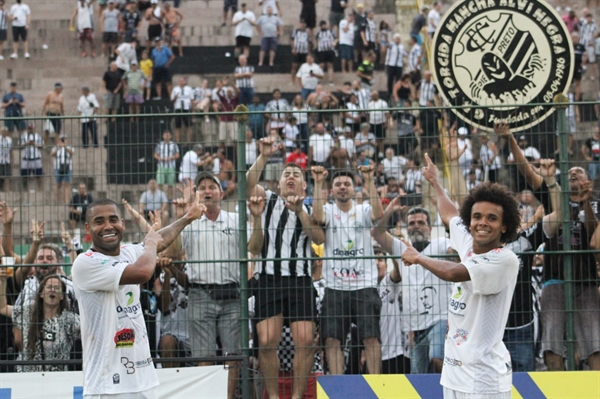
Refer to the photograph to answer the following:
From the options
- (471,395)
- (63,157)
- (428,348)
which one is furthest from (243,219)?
(471,395)

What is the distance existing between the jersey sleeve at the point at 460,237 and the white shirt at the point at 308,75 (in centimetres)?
1616

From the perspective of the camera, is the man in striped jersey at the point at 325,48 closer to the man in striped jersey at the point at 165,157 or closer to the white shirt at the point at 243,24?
the white shirt at the point at 243,24

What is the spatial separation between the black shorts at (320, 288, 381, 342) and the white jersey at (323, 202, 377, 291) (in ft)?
0.24

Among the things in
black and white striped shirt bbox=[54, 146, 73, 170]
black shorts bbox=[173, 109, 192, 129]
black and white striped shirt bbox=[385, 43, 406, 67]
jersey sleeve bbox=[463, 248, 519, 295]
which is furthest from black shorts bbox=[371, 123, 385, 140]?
black and white striped shirt bbox=[385, 43, 406, 67]

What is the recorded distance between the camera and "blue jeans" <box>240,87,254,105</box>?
2288 cm

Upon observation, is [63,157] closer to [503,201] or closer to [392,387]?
[392,387]

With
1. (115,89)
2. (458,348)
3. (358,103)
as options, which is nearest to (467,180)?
(458,348)

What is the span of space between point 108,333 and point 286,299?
241 centimetres

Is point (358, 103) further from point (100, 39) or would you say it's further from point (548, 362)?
point (548, 362)

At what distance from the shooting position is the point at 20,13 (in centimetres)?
2573

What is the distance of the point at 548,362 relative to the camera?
30.2 feet

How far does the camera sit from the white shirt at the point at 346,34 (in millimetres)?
24995

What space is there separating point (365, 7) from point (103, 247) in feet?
69.6

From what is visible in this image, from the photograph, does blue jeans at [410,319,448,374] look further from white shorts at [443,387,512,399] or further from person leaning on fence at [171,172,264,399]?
white shorts at [443,387,512,399]
